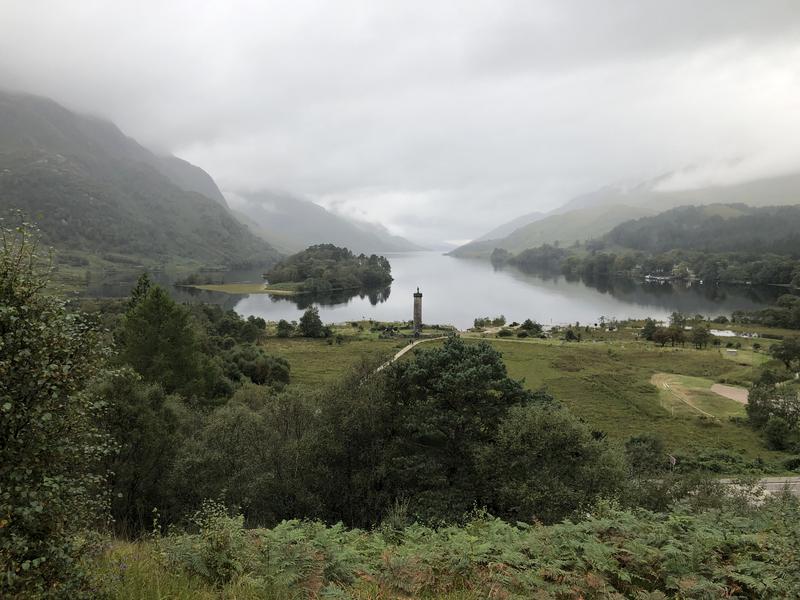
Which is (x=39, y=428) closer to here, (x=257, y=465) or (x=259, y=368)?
(x=257, y=465)

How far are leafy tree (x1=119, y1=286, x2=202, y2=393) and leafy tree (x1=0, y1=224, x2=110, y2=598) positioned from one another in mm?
32859

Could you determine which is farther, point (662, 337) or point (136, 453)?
point (662, 337)

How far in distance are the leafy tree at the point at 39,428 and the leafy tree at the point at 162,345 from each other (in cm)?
3286

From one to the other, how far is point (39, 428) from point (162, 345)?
35.8 meters

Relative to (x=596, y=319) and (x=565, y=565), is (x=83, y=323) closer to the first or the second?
(x=565, y=565)

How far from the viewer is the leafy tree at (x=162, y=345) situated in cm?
3766

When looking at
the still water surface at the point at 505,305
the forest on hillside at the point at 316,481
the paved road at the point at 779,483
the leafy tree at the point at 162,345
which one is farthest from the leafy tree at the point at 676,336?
the leafy tree at the point at 162,345

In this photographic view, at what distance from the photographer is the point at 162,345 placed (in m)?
39.0

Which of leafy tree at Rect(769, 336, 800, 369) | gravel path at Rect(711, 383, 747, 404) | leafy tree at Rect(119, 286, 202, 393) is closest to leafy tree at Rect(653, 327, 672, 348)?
leafy tree at Rect(769, 336, 800, 369)

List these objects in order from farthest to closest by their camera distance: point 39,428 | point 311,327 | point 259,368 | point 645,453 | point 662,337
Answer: point 311,327 → point 662,337 → point 259,368 → point 645,453 → point 39,428

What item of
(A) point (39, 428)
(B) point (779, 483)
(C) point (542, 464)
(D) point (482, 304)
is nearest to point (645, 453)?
(B) point (779, 483)

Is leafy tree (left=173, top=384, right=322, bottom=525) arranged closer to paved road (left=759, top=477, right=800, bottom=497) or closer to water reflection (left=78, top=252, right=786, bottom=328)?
paved road (left=759, top=477, right=800, bottom=497)

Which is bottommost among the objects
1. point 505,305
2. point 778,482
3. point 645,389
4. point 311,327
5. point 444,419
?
point 778,482

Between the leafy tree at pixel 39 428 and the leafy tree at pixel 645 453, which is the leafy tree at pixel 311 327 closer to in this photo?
the leafy tree at pixel 645 453
